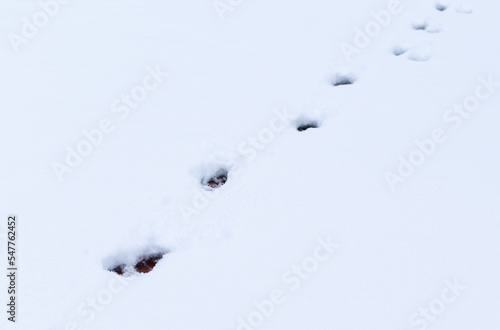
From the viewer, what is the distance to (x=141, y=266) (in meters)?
1.60

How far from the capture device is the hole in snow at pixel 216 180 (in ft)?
6.24

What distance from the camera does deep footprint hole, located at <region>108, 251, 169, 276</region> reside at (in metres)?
1.58

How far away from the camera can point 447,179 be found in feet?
5.84

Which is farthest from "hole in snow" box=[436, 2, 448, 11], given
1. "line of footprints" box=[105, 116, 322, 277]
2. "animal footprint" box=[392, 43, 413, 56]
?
"line of footprints" box=[105, 116, 322, 277]

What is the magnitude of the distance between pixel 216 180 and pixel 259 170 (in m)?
0.20

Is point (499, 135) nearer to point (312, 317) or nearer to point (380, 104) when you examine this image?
point (380, 104)

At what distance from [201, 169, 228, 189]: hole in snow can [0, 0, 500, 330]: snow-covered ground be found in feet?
0.11

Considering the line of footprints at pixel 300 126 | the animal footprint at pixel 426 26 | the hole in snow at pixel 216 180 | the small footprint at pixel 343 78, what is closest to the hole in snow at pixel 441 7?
the line of footprints at pixel 300 126

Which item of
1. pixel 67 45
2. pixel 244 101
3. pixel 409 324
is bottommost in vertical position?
pixel 409 324

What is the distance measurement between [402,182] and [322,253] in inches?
19.7

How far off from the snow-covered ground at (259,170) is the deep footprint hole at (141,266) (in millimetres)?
24

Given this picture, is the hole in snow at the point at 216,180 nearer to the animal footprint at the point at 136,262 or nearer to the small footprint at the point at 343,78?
the animal footprint at the point at 136,262

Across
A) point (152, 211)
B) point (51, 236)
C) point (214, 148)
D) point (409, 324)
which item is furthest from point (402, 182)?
point (51, 236)

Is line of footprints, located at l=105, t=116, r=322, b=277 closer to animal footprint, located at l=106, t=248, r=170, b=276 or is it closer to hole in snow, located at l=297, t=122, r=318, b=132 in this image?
animal footprint, located at l=106, t=248, r=170, b=276
